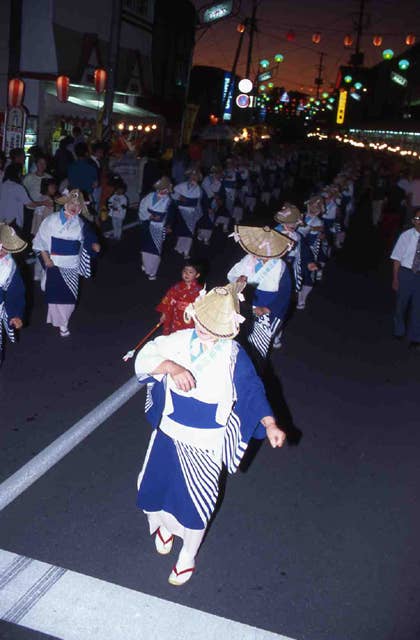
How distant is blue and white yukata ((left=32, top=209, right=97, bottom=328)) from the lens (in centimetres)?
784

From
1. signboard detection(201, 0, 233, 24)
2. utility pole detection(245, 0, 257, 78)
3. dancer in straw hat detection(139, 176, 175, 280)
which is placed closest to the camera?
dancer in straw hat detection(139, 176, 175, 280)

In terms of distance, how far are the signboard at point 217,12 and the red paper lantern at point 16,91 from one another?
40.6 feet

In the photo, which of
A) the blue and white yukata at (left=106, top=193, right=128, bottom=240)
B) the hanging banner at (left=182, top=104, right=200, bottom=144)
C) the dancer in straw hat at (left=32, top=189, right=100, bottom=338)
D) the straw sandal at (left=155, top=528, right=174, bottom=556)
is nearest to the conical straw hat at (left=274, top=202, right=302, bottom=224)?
the dancer in straw hat at (left=32, top=189, right=100, bottom=338)

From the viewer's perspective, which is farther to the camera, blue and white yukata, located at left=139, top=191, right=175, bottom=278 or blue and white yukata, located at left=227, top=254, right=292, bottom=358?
blue and white yukata, located at left=139, top=191, right=175, bottom=278

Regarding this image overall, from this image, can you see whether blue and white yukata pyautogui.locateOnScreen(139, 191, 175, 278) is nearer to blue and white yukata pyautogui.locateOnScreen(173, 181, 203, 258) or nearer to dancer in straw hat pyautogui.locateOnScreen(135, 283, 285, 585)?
blue and white yukata pyautogui.locateOnScreen(173, 181, 203, 258)

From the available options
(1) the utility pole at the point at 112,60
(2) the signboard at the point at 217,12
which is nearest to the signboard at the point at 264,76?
(2) the signboard at the point at 217,12

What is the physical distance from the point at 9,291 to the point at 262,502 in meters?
2.86

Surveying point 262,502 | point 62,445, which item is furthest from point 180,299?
point 262,502

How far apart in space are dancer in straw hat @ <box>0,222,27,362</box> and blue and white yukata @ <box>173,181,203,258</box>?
7.60m

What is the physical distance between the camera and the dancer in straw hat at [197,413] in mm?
3664

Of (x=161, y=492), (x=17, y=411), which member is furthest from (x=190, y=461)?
(x=17, y=411)

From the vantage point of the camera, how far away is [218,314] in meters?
3.61

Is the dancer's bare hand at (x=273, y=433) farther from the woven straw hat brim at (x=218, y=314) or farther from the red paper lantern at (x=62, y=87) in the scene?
the red paper lantern at (x=62, y=87)

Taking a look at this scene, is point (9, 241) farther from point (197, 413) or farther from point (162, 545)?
point (162, 545)
